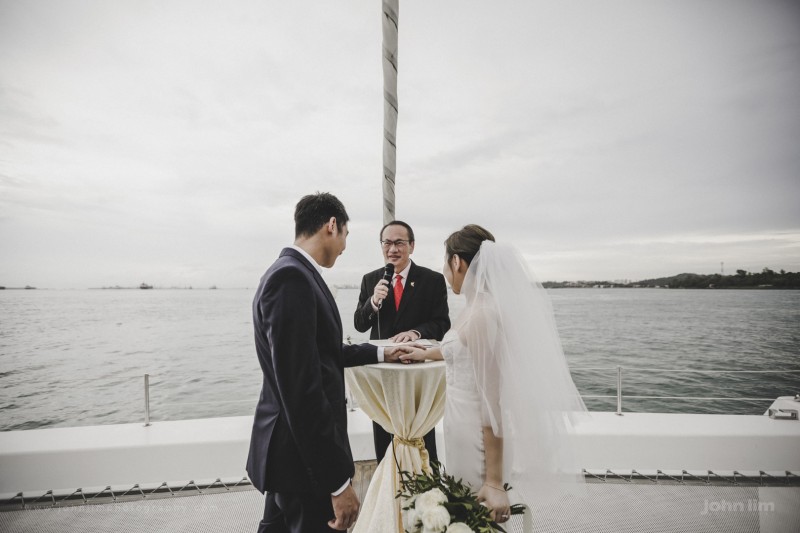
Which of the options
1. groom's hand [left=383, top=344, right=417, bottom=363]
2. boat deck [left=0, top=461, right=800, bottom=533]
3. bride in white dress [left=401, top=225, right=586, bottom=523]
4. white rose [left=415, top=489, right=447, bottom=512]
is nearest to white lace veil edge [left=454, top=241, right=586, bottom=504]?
bride in white dress [left=401, top=225, right=586, bottom=523]

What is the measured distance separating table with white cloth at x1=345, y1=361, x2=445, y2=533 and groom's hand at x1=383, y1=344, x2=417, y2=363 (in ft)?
0.13

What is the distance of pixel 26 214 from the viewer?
28438mm

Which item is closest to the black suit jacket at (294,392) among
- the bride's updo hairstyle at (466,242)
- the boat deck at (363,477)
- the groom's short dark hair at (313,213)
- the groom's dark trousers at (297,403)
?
the groom's dark trousers at (297,403)

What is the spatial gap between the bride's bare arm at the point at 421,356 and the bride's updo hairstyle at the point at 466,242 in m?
0.48

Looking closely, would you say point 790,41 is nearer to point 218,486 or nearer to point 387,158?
point 387,158

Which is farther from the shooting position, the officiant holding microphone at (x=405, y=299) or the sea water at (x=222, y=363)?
the sea water at (x=222, y=363)

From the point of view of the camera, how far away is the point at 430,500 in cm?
111

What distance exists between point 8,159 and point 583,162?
30.2 meters

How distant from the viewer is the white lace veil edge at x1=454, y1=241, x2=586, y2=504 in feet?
4.22

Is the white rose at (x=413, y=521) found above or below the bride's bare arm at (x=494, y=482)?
below

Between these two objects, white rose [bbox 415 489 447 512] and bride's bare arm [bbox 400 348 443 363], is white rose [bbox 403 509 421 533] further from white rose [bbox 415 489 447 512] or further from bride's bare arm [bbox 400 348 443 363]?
bride's bare arm [bbox 400 348 443 363]

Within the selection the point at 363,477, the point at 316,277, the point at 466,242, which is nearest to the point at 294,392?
the point at 316,277

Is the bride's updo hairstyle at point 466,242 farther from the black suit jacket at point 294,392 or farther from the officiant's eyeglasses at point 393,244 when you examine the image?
the officiant's eyeglasses at point 393,244

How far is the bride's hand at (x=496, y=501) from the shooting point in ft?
3.85
